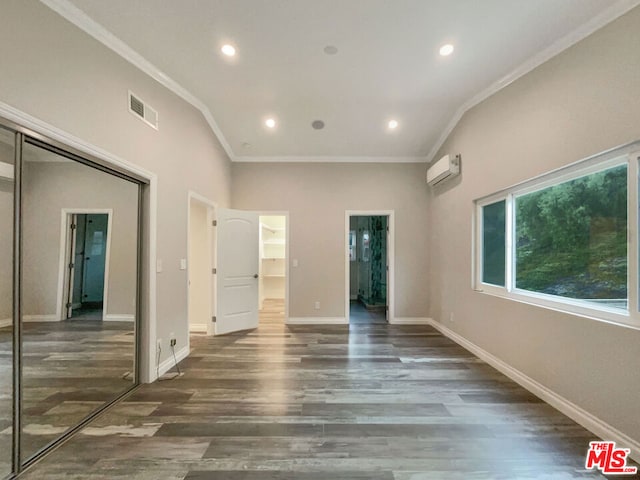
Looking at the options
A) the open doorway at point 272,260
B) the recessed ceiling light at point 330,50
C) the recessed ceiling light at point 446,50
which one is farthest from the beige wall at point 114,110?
the open doorway at point 272,260

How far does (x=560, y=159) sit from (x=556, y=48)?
968 mm

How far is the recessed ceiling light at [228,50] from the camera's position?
2.71m

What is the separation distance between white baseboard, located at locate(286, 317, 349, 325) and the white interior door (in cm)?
70

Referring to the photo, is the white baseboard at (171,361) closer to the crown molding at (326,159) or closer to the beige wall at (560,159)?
the crown molding at (326,159)

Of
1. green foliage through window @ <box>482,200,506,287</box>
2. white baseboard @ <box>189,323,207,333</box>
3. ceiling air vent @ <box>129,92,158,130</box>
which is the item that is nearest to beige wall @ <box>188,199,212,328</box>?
white baseboard @ <box>189,323,207,333</box>

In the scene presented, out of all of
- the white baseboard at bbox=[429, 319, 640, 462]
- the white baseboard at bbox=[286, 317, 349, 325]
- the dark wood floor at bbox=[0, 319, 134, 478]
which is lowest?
the white baseboard at bbox=[286, 317, 349, 325]

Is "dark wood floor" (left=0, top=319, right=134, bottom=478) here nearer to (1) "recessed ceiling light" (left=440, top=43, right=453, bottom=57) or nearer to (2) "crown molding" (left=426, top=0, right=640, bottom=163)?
(1) "recessed ceiling light" (left=440, top=43, right=453, bottom=57)

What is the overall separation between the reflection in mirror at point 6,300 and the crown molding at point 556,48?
4092 mm

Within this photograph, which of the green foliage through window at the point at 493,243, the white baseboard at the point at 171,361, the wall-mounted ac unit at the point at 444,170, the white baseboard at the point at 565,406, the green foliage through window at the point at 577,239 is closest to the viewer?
the white baseboard at the point at 565,406

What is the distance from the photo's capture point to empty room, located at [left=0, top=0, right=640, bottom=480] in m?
1.79

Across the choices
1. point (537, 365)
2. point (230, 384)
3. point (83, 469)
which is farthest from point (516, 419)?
point (83, 469)

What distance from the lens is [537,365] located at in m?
2.63

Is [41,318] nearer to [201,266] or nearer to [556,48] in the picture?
[201,266]

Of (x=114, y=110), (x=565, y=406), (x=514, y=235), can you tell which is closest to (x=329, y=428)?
(x=565, y=406)
